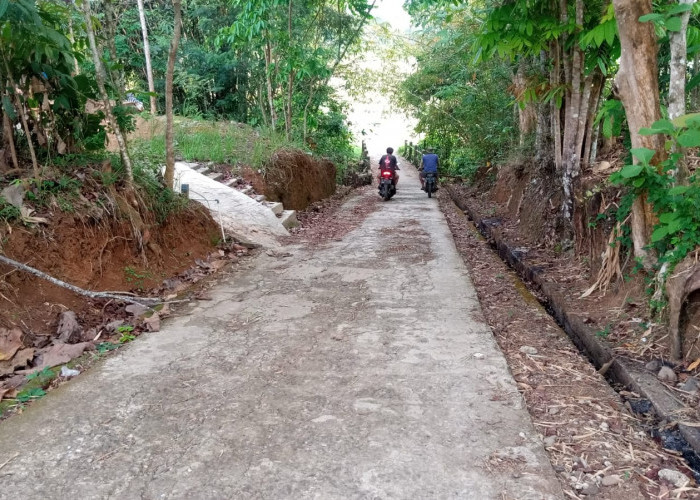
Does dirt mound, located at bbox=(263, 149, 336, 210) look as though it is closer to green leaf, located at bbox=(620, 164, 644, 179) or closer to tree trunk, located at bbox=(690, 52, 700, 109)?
tree trunk, located at bbox=(690, 52, 700, 109)

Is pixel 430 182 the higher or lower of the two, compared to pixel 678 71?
lower

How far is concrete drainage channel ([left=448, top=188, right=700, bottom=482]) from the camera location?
236cm

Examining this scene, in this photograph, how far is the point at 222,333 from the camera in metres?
3.84

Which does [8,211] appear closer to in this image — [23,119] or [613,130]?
[23,119]

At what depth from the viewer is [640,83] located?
358 centimetres

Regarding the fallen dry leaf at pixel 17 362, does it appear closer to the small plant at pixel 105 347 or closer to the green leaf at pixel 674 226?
the small plant at pixel 105 347

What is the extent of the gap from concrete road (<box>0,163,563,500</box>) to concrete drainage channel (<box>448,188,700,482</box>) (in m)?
0.63

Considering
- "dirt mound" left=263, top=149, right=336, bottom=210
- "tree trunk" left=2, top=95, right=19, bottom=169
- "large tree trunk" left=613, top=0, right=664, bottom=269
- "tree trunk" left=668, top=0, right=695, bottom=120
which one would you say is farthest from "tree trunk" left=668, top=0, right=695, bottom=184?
"dirt mound" left=263, top=149, right=336, bottom=210

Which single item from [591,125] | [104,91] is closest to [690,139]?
[591,125]

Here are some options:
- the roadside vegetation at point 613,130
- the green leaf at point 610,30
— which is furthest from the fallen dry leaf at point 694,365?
the green leaf at point 610,30

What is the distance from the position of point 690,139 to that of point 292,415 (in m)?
2.57

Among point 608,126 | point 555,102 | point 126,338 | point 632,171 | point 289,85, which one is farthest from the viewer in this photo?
point 289,85

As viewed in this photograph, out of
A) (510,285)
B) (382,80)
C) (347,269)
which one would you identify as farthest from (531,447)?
(382,80)

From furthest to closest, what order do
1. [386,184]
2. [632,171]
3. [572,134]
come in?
[386,184] < [572,134] < [632,171]
